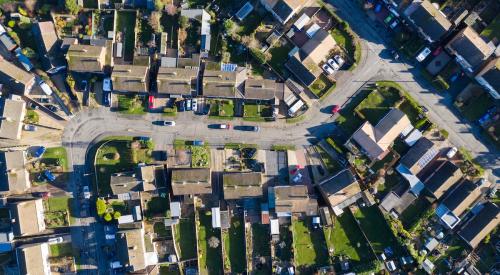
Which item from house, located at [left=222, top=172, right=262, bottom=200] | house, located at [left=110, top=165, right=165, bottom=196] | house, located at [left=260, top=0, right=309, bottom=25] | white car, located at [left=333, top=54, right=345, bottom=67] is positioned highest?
house, located at [left=260, top=0, right=309, bottom=25]

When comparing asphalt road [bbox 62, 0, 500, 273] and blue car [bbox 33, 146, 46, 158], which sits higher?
asphalt road [bbox 62, 0, 500, 273]

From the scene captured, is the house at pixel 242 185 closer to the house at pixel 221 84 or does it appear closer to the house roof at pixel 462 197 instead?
the house at pixel 221 84

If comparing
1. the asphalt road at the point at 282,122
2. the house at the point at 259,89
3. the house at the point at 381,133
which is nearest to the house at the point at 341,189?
the house at the point at 381,133

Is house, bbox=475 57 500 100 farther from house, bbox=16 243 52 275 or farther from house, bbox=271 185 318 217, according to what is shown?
house, bbox=16 243 52 275

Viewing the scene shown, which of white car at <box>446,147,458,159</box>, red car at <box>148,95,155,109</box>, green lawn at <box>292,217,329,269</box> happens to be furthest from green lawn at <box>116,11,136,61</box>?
white car at <box>446,147,458,159</box>

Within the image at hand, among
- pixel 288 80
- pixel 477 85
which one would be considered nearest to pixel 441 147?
pixel 477 85

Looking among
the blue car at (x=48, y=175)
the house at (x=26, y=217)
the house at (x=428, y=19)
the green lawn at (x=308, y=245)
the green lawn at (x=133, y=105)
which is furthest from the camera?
the green lawn at (x=133, y=105)
